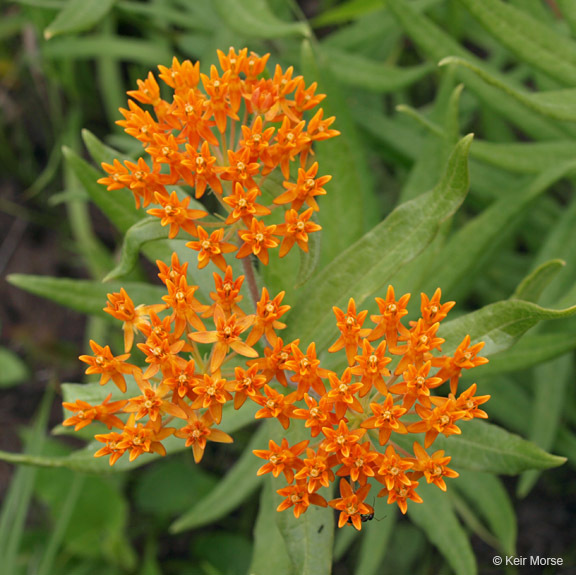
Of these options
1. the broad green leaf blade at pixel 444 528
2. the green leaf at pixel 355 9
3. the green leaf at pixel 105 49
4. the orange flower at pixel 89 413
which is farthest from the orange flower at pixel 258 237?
the green leaf at pixel 105 49

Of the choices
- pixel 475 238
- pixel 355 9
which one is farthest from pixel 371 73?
pixel 475 238

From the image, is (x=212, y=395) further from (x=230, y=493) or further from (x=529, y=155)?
(x=529, y=155)

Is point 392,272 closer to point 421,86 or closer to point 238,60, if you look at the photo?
point 238,60

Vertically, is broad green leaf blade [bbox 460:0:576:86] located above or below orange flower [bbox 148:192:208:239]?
above

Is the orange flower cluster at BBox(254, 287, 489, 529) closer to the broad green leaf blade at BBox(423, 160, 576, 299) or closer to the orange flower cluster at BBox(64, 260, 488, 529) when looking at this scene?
the orange flower cluster at BBox(64, 260, 488, 529)

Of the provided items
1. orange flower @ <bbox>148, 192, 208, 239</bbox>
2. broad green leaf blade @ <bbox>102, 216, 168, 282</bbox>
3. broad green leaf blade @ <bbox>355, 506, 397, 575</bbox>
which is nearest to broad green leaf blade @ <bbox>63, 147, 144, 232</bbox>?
broad green leaf blade @ <bbox>102, 216, 168, 282</bbox>
